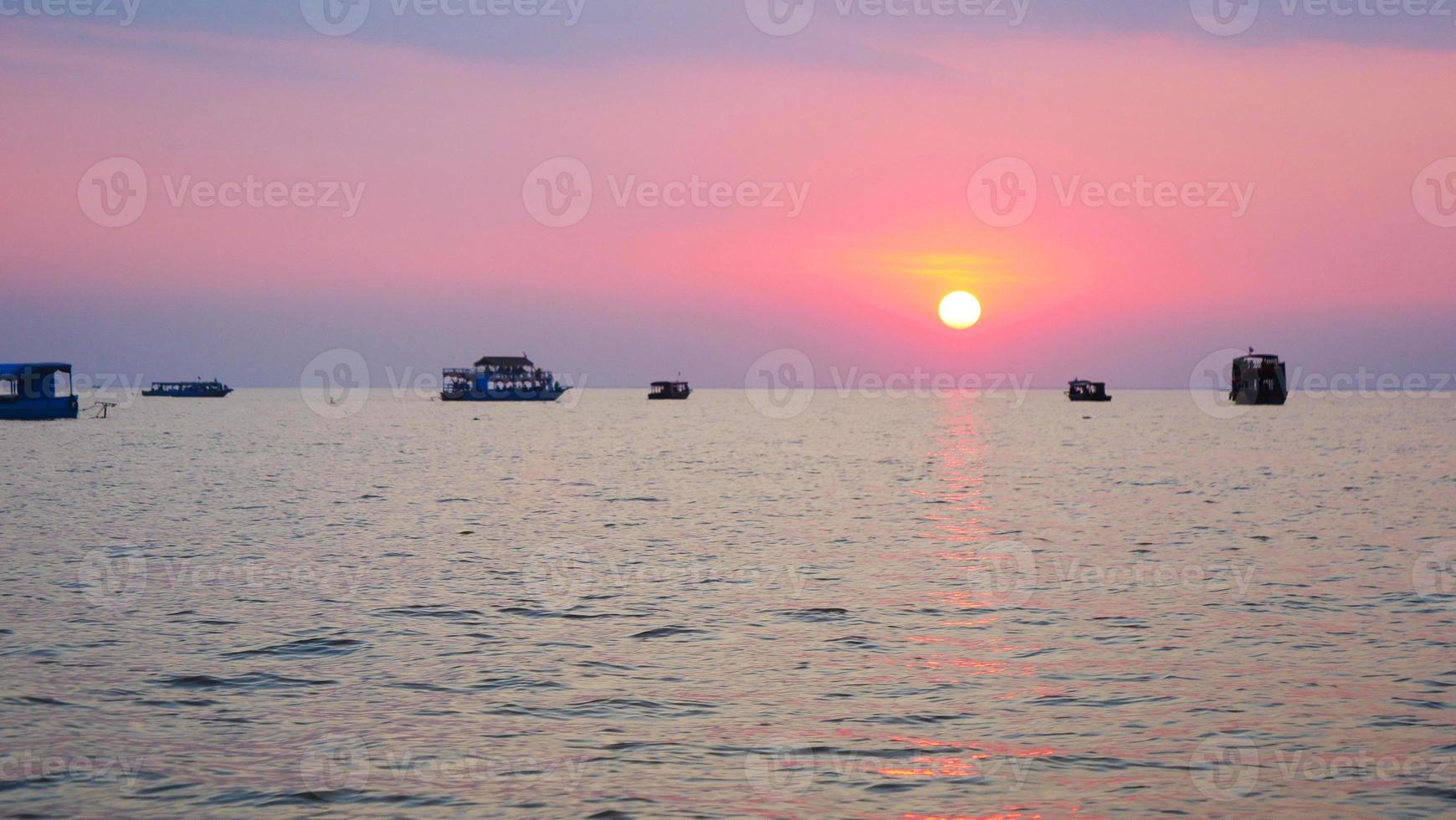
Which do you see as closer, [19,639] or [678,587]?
[19,639]

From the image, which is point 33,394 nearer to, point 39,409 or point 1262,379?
point 39,409

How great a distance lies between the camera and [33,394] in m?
118

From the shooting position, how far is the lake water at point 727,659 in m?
12.5

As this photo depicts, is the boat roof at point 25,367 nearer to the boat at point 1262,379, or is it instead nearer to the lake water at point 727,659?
the lake water at point 727,659

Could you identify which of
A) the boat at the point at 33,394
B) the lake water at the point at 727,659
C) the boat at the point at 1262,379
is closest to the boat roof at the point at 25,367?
the boat at the point at 33,394

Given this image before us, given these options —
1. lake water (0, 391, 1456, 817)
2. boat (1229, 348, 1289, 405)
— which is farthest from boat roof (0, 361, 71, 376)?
boat (1229, 348, 1289, 405)

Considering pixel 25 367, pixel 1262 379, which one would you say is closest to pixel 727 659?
pixel 25 367

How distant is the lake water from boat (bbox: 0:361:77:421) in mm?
71758

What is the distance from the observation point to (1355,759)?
1328 cm

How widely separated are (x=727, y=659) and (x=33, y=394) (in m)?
121

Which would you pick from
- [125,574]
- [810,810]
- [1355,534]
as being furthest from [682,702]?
[1355,534]

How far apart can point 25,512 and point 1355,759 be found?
137 ft

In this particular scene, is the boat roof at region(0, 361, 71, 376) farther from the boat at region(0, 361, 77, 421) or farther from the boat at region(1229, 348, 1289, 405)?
the boat at region(1229, 348, 1289, 405)

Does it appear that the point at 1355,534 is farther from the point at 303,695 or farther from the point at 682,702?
the point at 303,695
